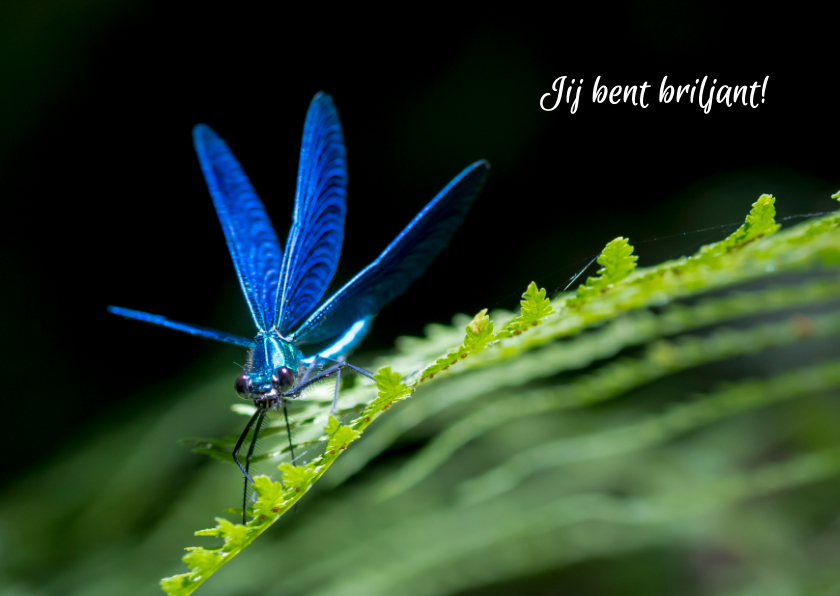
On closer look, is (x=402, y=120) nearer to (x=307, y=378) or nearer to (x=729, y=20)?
(x=729, y=20)

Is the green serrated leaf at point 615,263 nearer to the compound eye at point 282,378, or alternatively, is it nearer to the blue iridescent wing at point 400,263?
the blue iridescent wing at point 400,263

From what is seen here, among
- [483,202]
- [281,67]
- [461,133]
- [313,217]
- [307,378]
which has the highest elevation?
[281,67]

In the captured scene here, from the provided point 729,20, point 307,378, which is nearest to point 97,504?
point 307,378

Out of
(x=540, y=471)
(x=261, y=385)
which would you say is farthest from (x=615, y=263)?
(x=540, y=471)

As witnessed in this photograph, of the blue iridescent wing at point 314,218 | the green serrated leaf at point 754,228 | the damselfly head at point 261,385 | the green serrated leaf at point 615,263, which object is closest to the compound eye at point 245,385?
the damselfly head at point 261,385

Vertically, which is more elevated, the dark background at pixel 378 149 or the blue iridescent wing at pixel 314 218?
the dark background at pixel 378 149

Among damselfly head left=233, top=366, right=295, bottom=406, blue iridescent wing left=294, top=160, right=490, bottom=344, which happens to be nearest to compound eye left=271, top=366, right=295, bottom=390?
damselfly head left=233, top=366, right=295, bottom=406
